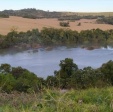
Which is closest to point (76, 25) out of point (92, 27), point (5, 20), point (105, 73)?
point (92, 27)

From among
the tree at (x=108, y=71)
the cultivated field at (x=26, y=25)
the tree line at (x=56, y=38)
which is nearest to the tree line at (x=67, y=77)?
the tree at (x=108, y=71)

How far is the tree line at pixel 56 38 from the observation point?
3556 cm

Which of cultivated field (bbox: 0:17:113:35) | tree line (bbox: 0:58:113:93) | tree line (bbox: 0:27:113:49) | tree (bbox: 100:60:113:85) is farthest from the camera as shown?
cultivated field (bbox: 0:17:113:35)

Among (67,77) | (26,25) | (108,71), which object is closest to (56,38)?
(26,25)

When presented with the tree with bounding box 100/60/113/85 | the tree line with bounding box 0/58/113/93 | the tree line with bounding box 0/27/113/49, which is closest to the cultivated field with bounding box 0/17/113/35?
the tree line with bounding box 0/27/113/49

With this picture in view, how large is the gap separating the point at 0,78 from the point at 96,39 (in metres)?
26.7

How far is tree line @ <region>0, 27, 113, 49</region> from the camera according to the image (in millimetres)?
35562

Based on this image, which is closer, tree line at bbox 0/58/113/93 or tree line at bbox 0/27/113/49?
tree line at bbox 0/58/113/93

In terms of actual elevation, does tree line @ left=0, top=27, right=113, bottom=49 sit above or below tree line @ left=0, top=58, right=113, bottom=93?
below

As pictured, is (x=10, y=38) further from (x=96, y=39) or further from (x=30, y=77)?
(x=30, y=77)

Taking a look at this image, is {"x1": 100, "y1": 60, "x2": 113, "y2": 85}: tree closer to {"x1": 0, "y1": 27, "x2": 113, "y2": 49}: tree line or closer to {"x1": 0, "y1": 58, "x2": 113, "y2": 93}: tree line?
{"x1": 0, "y1": 58, "x2": 113, "y2": 93}: tree line

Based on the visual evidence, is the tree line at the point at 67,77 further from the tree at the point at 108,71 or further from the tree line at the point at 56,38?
the tree line at the point at 56,38

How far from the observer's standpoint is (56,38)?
123 ft

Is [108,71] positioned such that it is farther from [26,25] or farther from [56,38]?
[26,25]
